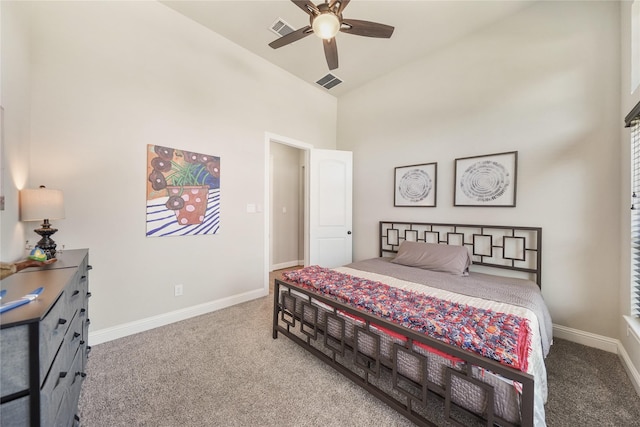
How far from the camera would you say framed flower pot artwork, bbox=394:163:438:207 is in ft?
10.7

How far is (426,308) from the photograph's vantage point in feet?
5.29

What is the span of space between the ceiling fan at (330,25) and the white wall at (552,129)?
154cm

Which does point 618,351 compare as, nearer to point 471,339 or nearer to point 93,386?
point 471,339

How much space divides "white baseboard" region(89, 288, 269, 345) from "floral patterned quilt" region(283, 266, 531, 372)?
4.87 feet

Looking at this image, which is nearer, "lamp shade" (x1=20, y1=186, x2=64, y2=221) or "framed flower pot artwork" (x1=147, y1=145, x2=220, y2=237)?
"lamp shade" (x1=20, y1=186, x2=64, y2=221)

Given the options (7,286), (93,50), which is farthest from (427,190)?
(93,50)

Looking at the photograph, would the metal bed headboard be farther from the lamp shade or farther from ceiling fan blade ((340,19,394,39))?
the lamp shade

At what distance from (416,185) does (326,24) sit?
2.27 m

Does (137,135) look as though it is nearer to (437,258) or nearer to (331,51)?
(331,51)

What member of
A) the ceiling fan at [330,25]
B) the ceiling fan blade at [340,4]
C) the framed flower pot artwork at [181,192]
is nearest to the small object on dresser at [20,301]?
the framed flower pot artwork at [181,192]

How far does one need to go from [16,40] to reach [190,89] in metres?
1.29

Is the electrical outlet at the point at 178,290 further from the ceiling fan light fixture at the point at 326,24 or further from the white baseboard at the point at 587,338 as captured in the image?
the white baseboard at the point at 587,338

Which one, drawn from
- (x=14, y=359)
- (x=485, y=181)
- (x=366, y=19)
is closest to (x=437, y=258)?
(x=485, y=181)

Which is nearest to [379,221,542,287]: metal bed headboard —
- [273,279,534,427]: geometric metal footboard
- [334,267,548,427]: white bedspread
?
[334,267,548,427]: white bedspread
